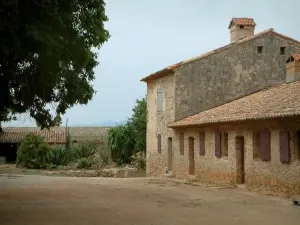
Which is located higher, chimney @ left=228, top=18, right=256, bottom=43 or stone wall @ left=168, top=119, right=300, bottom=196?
chimney @ left=228, top=18, right=256, bottom=43

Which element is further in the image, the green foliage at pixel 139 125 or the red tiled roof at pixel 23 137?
the red tiled roof at pixel 23 137

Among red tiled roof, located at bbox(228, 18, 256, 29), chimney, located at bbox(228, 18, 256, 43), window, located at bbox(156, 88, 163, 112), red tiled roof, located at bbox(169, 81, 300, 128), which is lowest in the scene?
red tiled roof, located at bbox(169, 81, 300, 128)

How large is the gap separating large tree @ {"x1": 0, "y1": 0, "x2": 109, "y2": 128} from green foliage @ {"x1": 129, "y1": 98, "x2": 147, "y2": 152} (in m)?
23.3

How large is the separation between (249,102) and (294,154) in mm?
6498

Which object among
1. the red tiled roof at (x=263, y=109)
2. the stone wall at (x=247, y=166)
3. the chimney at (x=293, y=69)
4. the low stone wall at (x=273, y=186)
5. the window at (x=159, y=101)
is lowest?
the low stone wall at (x=273, y=186)

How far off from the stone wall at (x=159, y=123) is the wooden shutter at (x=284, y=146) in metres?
10.7

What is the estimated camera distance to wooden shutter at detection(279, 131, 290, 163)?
1617 centimetres

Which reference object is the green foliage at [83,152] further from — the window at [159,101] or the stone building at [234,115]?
the window at [159,101]

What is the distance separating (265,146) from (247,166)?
5.92 ft

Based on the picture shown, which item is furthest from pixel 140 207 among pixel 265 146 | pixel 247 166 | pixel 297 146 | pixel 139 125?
pixel 139 125

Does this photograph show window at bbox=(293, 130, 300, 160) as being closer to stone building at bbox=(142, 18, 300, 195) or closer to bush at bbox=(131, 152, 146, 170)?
stone building at bbox=(142, 18, 300, 195)

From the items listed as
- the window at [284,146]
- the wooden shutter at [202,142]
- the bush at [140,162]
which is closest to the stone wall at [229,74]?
the wooden shutter at [202,142]

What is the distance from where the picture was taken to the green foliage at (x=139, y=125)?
1490 inches

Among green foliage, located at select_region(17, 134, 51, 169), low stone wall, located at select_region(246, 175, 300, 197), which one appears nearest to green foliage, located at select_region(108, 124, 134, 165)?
green foliage, located at select_region(17, 134, 51, 169)
